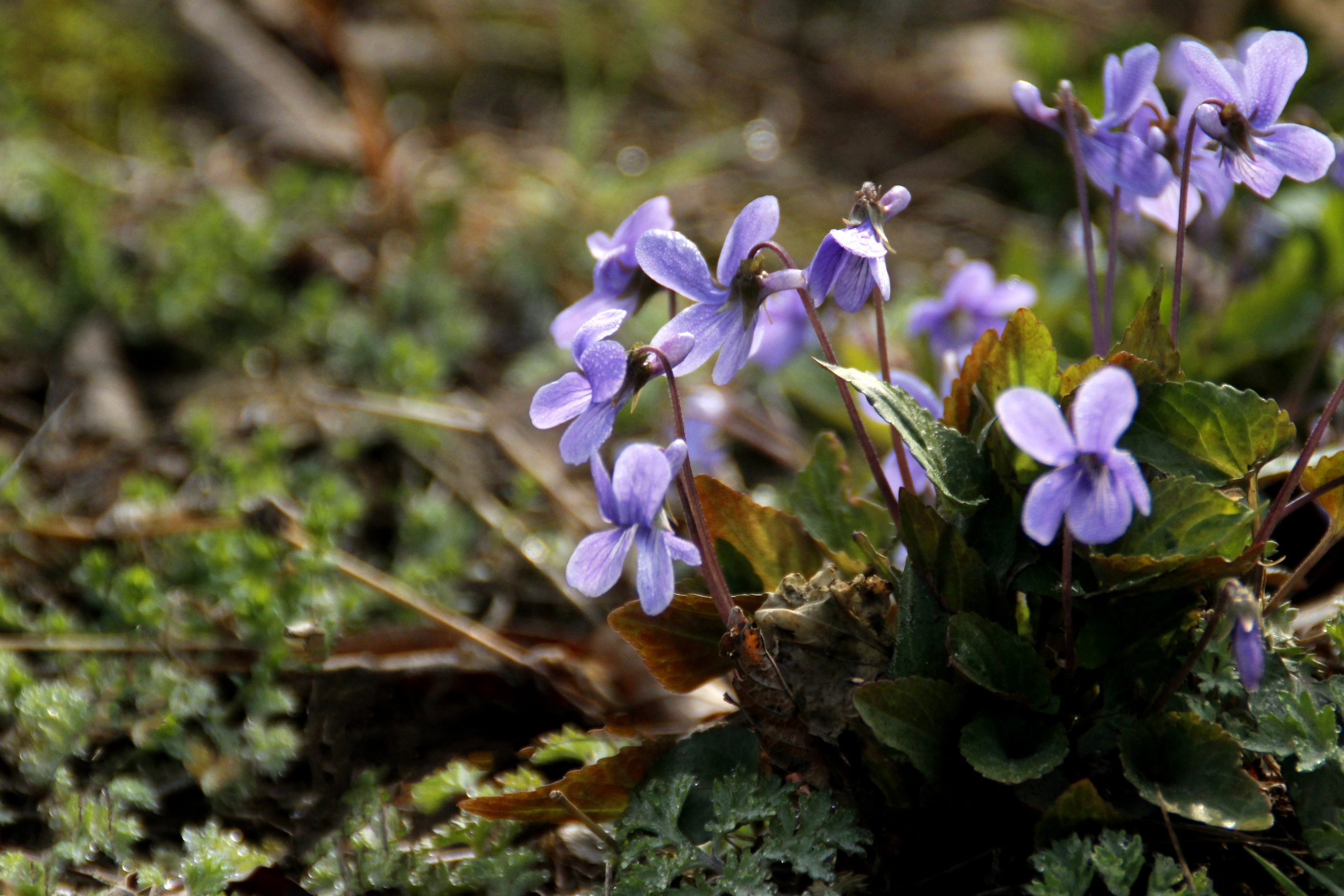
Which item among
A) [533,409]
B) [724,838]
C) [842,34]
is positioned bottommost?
[842,34]

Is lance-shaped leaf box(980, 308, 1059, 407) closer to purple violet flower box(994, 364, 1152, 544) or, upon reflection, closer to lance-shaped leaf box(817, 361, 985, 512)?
lance-shaped leaf box(817, 361, 985, 512)

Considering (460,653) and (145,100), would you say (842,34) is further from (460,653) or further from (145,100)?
(460,653)

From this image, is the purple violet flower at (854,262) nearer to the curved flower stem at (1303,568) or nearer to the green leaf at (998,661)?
the green leaf at (998,661)

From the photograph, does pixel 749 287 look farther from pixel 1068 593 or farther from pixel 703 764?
pixel 703 764

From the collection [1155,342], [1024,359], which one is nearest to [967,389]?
[1024,359]

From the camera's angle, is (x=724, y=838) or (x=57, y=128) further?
(x=57, y=128)

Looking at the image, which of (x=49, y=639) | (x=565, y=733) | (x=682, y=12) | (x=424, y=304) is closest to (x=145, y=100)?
(x=424, y=304)

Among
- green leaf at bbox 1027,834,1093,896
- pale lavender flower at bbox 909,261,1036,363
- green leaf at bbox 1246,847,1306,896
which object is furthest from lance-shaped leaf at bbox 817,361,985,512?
pale lavender flower at bbox 909,261,1036,363

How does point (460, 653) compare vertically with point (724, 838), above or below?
below
